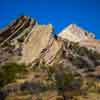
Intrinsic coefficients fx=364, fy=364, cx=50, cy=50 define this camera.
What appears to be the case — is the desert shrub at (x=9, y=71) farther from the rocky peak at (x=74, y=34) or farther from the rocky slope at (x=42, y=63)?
the rocky peak at (x=74, y=34)

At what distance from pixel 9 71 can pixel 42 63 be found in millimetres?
8142

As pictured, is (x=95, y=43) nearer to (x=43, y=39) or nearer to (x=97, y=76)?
(x=43, y=39)

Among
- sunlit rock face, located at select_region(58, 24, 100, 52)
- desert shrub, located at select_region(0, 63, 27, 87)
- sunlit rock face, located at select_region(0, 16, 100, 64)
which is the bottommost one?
desert shrub, located at select_region(0, 63, 27, 87)

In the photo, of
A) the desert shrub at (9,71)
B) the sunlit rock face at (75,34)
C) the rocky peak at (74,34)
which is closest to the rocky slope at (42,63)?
the desert shrub at (9,71)

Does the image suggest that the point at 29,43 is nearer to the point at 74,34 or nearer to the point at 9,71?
the point at 9,71

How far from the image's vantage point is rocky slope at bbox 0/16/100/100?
49.2 m

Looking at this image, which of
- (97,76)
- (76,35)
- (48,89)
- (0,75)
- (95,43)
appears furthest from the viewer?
(76,35)

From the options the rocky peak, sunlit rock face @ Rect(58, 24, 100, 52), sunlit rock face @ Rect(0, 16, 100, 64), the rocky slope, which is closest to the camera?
the rocky slope

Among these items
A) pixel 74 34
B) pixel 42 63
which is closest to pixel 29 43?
pixel 42 63

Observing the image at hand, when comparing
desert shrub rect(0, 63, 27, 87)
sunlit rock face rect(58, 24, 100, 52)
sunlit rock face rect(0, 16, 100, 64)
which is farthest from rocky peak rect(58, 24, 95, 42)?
desert shrub rect(0, 63, 27, 87)

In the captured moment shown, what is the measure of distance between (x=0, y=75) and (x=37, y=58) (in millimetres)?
11425

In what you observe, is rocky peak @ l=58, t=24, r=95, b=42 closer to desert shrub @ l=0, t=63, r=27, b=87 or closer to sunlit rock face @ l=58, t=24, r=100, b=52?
sunlit rock face @ l=58, t=24, r=100, b=52

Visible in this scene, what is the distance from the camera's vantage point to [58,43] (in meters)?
72.9

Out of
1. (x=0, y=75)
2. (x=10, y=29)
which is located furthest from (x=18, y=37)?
(x=0, y=75)
